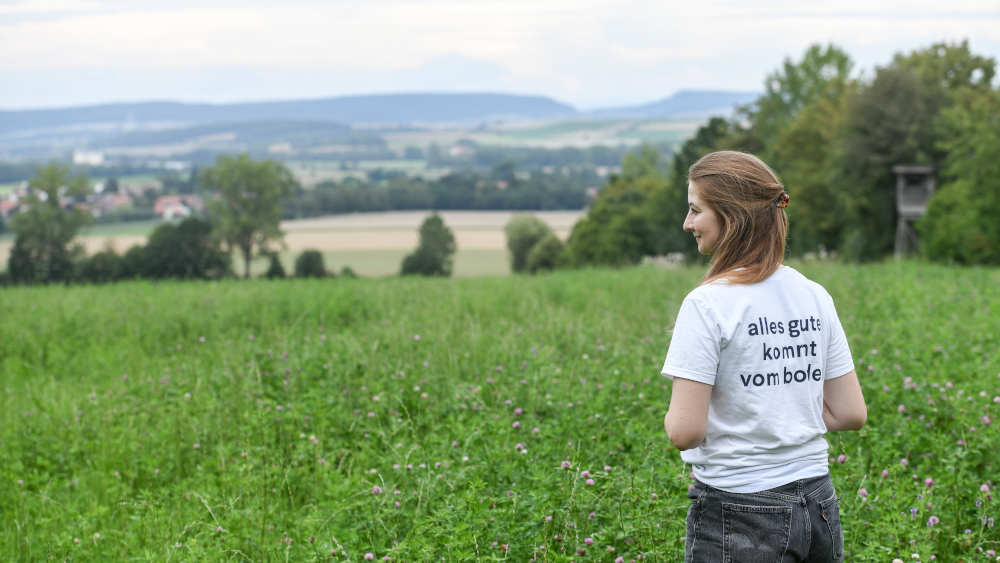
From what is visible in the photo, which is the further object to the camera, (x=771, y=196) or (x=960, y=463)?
(x=960, y=463)

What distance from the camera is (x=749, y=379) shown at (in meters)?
2.75

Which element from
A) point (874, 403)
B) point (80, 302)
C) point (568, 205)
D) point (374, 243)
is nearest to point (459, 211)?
point (568, 205)

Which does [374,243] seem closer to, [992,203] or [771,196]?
[992,203]

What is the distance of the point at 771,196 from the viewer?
2.77 meters

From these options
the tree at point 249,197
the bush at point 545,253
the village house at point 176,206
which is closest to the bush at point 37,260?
the tree at point 249,197

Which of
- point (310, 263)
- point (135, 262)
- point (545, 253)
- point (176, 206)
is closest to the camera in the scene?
point (135, 262)

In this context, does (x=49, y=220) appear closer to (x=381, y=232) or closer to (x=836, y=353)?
(x=381, y=232)

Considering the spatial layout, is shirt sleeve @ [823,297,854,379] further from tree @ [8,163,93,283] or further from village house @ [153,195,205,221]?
village house @ [153,195,205,221]

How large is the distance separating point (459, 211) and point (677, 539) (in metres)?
118

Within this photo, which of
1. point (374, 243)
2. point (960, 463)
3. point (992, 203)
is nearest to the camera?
point (960, 463)

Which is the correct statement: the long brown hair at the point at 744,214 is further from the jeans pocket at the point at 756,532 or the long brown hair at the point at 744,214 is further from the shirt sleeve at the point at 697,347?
the jeans pocket at the point at 756,532

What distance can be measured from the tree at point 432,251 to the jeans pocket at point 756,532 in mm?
64575

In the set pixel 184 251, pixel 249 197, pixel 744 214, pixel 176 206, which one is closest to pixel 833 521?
pixel 744 214

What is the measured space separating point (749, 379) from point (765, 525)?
46 centimetres
